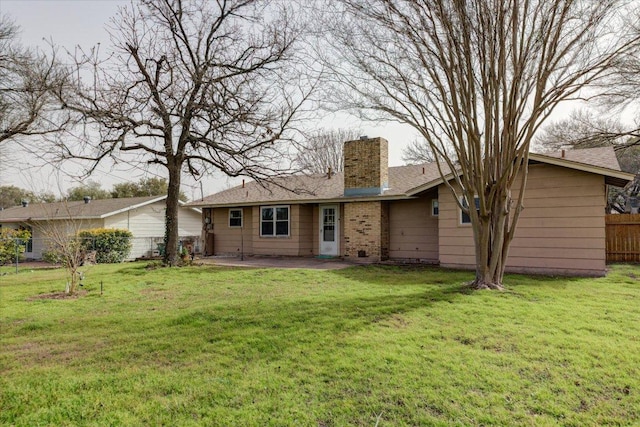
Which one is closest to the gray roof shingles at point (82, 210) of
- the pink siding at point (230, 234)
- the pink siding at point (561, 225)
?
the pink siding at point (230, 234)

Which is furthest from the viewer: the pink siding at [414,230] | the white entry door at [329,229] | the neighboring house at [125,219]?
the neighboring house at [125,219]

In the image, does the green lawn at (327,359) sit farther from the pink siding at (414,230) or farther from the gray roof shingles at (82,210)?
the gray roof shingles at (82,210)

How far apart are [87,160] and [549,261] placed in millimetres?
13475

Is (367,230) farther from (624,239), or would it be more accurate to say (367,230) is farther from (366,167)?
(624,239)

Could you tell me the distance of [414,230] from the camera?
1303cm

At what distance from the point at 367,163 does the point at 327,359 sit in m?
Answer: 10.4

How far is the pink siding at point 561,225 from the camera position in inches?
366

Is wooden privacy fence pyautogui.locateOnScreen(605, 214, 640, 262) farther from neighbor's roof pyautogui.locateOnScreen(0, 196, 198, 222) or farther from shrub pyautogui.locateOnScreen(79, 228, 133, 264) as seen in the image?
neighbor's roof pyautogui.locateOnScreen(0, 196, 198, 222)

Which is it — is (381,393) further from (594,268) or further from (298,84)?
(298,84)

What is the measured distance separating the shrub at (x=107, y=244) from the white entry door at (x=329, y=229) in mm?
9640

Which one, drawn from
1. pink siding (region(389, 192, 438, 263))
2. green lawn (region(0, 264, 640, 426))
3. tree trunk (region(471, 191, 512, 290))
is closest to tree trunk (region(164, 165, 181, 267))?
green lawn (region(0, 264, 640, 426))

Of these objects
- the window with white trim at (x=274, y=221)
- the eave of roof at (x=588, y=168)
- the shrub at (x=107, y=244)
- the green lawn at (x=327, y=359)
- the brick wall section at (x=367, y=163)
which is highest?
the brick wall section at (x=367, y=163)

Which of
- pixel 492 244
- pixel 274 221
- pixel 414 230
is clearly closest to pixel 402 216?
pixel 414 230

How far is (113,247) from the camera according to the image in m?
17.3
